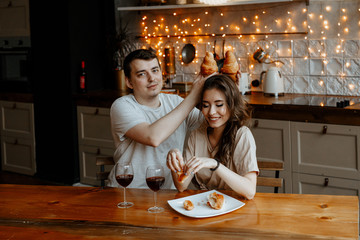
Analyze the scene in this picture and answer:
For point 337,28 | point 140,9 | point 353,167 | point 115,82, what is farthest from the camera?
point 115,82

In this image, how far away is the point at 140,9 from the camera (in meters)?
4.29

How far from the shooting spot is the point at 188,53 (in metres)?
4.37

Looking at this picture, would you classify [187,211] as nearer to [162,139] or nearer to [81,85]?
[162,139]

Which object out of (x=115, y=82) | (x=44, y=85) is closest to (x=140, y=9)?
(x=115, y=82)

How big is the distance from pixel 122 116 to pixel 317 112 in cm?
140

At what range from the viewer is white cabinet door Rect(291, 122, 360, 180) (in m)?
3.03

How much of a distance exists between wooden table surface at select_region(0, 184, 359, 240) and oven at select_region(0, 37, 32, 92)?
9.59ft

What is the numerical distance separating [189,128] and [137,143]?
1.10ft

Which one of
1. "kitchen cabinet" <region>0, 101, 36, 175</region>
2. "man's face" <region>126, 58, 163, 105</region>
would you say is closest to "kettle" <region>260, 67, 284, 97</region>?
"man's face" <region>126, 58, 163, 105</region>

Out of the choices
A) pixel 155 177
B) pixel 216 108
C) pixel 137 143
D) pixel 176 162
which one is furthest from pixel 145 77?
pixel 155 177

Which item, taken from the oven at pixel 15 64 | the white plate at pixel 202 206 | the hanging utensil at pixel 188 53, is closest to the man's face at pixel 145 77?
the white plate at pixel 202 206

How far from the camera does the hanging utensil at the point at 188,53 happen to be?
4.34 metres

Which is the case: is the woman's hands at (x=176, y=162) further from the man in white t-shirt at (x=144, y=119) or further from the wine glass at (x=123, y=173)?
the man in white t-shirt at (x=144, y=119)

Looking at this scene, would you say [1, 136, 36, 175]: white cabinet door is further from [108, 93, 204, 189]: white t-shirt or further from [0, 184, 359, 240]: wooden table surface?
[0, 184, 359, 240]: wooden table surface
